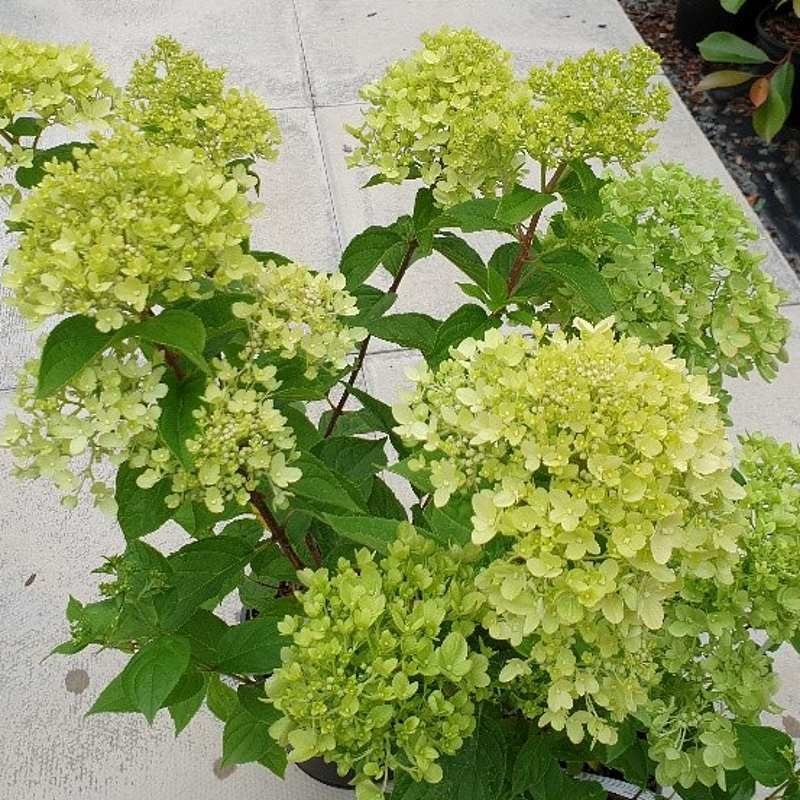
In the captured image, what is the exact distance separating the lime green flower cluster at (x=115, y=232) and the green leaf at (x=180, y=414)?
10 cm

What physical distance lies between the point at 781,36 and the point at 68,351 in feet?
9.70

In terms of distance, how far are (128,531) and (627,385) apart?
0.49 m

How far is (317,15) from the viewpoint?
3.45 metres

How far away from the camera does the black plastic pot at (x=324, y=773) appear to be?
5.06ft

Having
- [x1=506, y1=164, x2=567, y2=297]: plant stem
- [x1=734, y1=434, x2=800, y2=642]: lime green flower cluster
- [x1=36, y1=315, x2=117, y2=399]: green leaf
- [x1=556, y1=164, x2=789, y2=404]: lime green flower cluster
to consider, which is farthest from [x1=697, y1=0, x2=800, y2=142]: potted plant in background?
[x1=36, y1=315, x2=117, y2=399]: green leaf

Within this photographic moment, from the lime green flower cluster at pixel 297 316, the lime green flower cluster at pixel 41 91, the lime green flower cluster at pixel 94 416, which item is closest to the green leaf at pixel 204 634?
the lime green flower cluster at pixel 94 416

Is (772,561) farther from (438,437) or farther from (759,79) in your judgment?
(759,79)

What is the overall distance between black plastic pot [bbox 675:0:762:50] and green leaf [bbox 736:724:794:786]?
2.88 m

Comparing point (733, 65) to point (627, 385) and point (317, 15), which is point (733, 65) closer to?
point (317, 15)

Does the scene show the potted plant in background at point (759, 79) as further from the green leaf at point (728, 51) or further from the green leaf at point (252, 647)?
the green leaf at point (252, 647)

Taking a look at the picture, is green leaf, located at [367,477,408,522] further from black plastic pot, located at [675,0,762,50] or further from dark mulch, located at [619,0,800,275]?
black plastic pot, located at [675,0,762,50]

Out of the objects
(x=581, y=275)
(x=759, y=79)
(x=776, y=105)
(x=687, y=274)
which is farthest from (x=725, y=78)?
(x=581, y=275)

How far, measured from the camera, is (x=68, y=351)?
30.9 inches

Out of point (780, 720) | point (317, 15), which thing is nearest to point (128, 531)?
point (780, 720)
